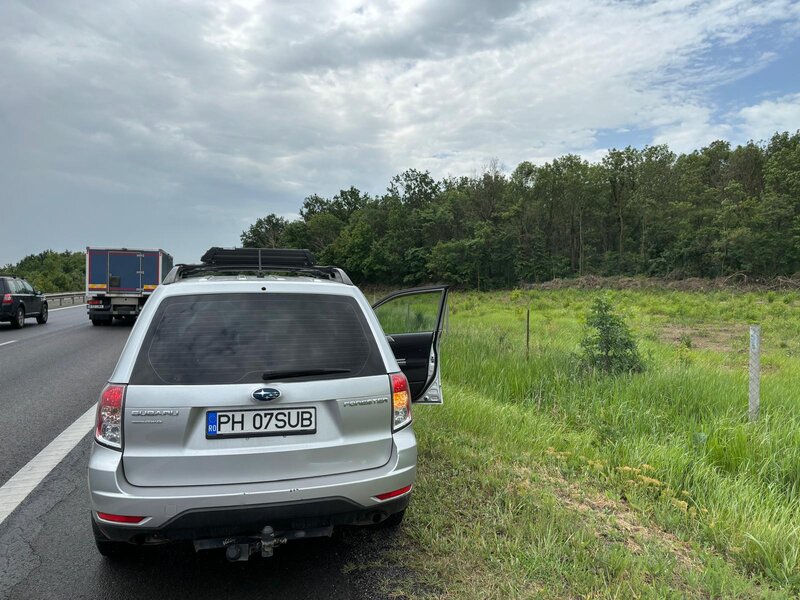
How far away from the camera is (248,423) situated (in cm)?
261

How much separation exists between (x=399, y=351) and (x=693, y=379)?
4.26 m

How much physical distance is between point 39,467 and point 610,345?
700cm

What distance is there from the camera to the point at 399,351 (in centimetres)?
471

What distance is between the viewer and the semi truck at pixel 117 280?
19484 millimetres

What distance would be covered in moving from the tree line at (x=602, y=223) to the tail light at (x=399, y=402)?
61557 mm

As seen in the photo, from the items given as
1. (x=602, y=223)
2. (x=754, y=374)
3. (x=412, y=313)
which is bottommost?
(x=754, y=374)

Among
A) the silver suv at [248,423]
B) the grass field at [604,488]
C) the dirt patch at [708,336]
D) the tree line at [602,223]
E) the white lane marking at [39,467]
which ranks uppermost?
the tree line at [602,223]

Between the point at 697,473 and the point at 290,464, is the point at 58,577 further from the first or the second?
the point at 697,473

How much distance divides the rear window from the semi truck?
1858 centimetres

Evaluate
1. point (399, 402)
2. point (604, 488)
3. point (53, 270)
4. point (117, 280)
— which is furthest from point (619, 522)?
point (53, 270)

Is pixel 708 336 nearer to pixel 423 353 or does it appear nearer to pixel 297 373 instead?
pixel 423 353

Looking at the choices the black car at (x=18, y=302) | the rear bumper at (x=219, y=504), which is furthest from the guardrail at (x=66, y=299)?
the rear bumper at (x=219, y=504)

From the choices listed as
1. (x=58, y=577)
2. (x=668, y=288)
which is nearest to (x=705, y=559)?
(x=58, y=577)

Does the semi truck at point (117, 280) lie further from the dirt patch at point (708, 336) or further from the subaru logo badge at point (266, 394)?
the subaru logo badge at point (266, 394)
